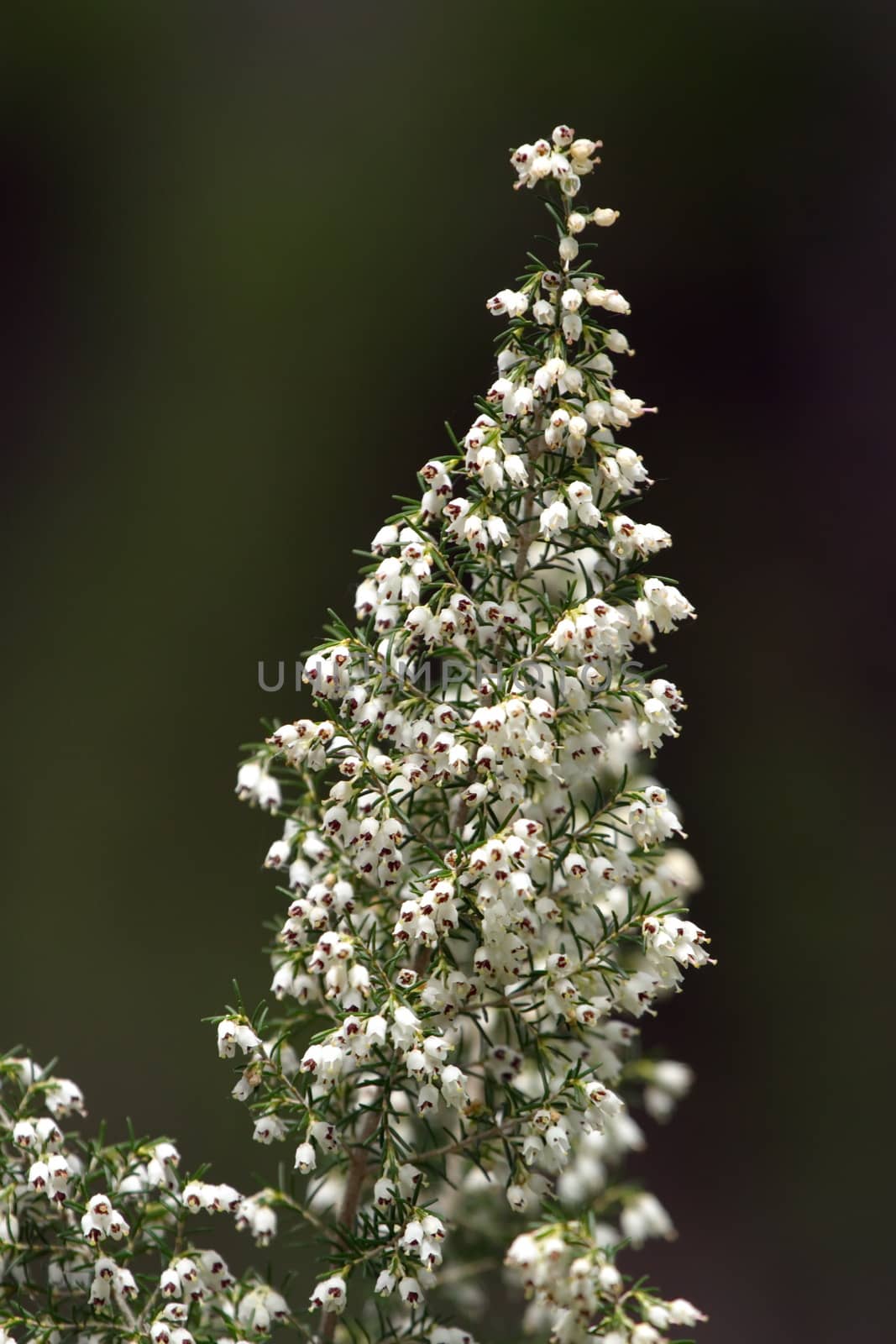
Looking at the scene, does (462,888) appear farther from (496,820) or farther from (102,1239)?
(102,1239)

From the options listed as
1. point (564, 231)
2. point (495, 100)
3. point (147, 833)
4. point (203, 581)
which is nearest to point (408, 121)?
point (495, 100)

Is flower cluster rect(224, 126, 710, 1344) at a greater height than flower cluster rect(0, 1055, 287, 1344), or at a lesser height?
greater

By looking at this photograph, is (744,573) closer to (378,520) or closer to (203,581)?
(378,520)

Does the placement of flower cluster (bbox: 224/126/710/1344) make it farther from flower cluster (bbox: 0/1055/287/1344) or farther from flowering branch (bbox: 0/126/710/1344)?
flower cluster (bbox: 0/1055/287/1344)

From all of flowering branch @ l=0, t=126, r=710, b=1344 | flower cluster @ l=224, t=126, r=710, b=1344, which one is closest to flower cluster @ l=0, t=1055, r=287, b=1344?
flowering branch @ l=0, t=126, r=710, b=1344

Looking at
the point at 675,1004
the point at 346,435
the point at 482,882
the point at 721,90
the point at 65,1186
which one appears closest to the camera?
the point at 482,882

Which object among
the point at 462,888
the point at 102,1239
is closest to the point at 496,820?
the point at 462,888

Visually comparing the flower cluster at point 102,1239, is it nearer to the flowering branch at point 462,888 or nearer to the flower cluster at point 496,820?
the flowering branch at point 462,888

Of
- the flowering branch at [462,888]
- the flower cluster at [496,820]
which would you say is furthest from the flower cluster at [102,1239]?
the flower cluster at [496,820]
